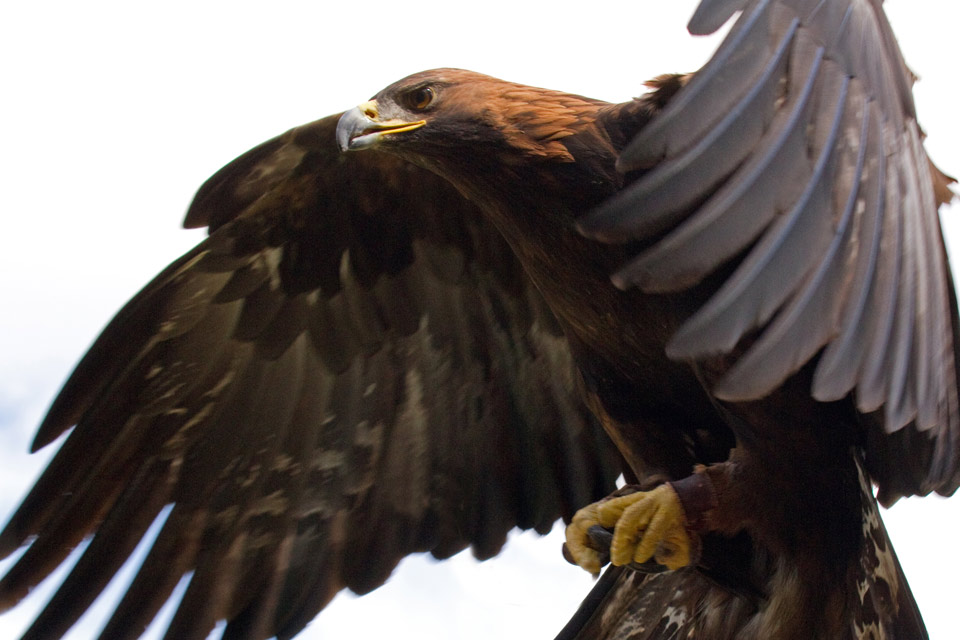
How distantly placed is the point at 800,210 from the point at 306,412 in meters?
2.40

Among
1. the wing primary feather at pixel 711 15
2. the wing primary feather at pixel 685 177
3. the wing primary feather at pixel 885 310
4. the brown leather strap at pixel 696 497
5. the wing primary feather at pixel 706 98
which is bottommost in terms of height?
the brown leather strap at pixel 696 497

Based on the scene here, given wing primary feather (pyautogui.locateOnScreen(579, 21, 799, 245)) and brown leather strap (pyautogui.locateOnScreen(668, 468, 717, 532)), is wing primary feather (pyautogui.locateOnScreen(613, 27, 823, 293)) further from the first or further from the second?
brown leather strap (pyautogui.locateOnScreen(668, 468, 717, 532))

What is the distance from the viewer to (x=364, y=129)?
375 centimetres

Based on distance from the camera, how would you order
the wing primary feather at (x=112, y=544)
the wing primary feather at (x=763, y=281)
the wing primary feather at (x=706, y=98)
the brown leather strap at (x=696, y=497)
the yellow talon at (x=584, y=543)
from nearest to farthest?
the wing primary feather at (x=763, y=281), the wing primary feather at (x=706, y=98), the brown leather strap at (x=696, y=497), the yellow talon at (x=584, y=543), the wing primary feather at (x=112, y=544)

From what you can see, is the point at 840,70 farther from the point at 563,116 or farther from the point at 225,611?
the point at 225,611

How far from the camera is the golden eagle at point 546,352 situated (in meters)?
2.64

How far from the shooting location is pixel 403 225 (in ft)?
14.7

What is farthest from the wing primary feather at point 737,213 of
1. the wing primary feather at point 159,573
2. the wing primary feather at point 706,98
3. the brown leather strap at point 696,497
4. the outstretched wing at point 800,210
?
the wing primary feather at point 159,573

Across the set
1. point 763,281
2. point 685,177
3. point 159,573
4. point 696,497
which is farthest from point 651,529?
point 159,573

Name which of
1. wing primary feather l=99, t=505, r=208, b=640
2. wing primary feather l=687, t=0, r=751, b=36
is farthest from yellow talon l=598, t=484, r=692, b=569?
wing primary feather l=99, t=505, r=208, b=640

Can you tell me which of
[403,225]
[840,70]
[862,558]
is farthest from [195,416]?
[840,70]

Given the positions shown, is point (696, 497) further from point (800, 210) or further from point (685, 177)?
point (685, 177)

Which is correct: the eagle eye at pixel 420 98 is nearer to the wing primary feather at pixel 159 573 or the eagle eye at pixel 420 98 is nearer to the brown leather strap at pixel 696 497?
the brown leather strap at pixel 696 497

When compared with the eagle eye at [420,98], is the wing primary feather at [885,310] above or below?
below
